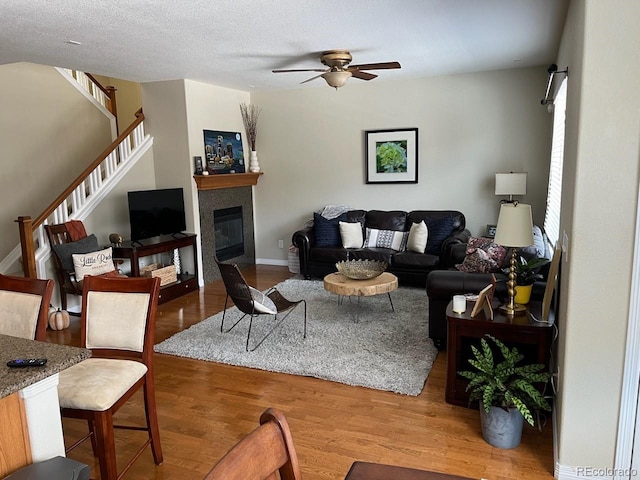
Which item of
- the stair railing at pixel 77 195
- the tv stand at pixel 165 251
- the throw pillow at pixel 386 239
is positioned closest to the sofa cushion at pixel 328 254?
the throw pillow at pixel 386 239

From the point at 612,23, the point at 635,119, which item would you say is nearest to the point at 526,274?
the point at 635,119

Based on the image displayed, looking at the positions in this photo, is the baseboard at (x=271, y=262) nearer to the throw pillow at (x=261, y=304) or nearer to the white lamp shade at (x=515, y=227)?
the throw pillow at (x=261, y=304)

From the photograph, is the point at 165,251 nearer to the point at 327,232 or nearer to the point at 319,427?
the point at 327,232

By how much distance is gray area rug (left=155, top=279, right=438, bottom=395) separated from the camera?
143 inches

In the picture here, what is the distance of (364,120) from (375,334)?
3514mm

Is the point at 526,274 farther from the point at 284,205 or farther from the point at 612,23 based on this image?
the point at 284,205

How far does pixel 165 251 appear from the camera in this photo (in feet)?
19.3

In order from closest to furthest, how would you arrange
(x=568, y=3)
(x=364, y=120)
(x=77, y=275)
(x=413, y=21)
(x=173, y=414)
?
(x=173, y=414) → (x=568, y=3) → (x=413, y=21) → (x=77, y=275) → (x=364, y=120)

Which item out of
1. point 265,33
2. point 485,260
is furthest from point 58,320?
point 485,260

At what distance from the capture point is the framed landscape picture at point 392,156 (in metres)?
6.63

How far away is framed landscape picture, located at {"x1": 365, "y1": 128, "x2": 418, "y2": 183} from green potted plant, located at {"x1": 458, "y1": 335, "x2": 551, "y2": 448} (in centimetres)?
425

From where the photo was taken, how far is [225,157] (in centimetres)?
689

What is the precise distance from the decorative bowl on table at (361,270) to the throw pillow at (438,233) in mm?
1480

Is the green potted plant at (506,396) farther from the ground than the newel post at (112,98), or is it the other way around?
the newel post at (112,98)
